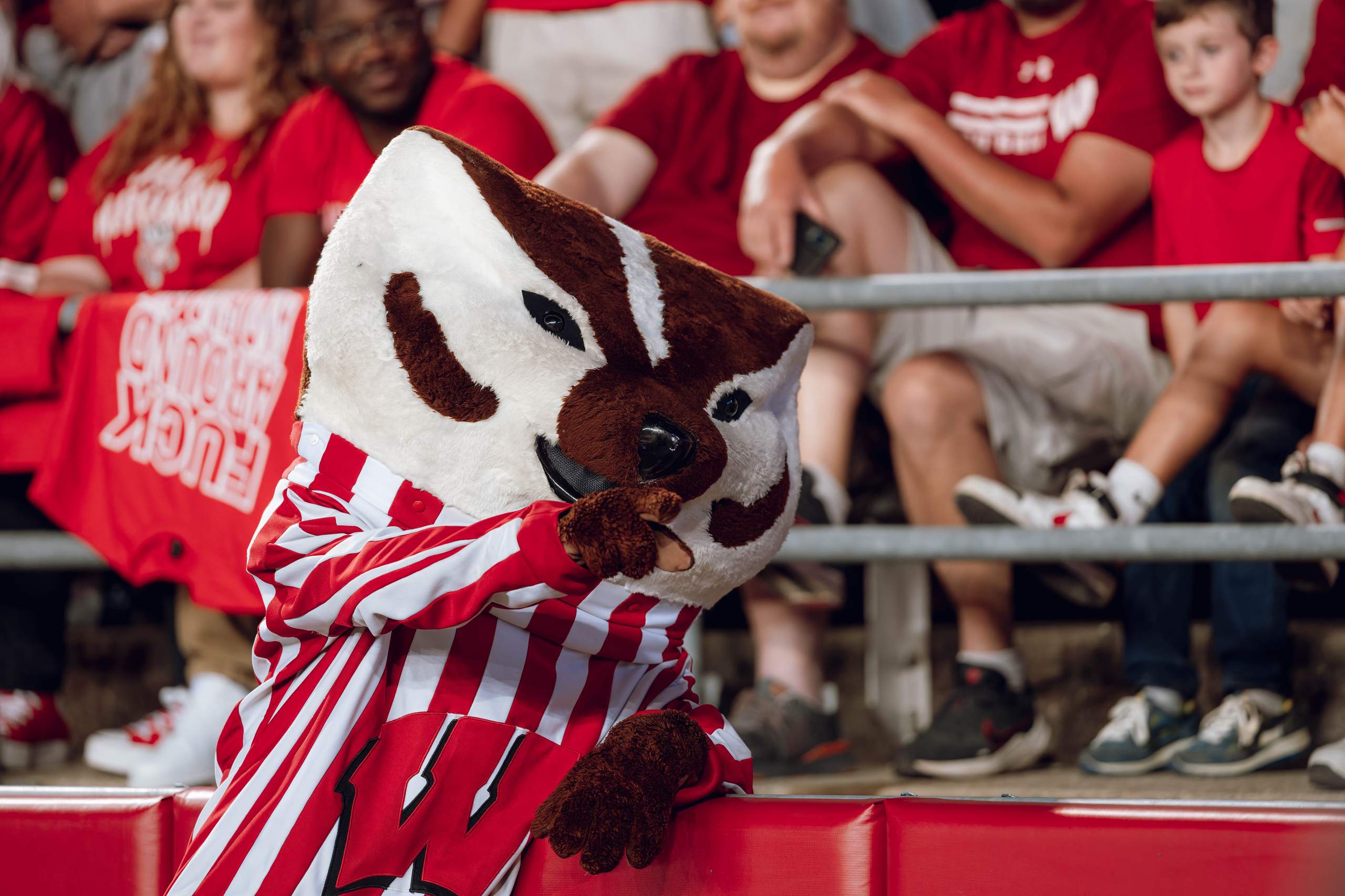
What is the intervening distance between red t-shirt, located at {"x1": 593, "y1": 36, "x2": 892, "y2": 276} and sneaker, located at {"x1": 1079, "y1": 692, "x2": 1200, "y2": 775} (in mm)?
831

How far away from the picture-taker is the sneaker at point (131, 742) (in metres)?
1.58

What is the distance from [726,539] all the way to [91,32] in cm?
199

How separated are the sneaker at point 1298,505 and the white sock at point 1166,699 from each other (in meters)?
0.17

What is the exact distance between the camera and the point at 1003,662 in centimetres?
152

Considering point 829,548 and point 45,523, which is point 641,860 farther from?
point 45,523

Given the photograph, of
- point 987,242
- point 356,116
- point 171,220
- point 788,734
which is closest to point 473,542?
point 788,734

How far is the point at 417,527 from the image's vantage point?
84 centimetres

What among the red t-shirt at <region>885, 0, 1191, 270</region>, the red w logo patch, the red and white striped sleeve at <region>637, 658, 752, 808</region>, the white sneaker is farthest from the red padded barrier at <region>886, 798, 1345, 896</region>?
the red t-shirt at <region>885, 0, 1191, 270</region>

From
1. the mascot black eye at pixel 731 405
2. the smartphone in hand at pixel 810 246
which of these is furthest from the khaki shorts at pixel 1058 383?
the mascot black eye at pixel 731 405

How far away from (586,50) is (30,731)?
49.0 inches

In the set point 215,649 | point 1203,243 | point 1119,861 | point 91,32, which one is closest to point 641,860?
point 1119,861

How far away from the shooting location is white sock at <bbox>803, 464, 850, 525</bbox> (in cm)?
156

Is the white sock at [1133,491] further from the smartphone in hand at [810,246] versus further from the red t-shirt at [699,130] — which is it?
the red t-shirt at [699,130]

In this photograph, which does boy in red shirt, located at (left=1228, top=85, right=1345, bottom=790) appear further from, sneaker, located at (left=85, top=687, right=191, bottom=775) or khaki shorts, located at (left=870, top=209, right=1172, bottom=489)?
sneaker, located at (left=85, top=687, right=191, bottom=775)
